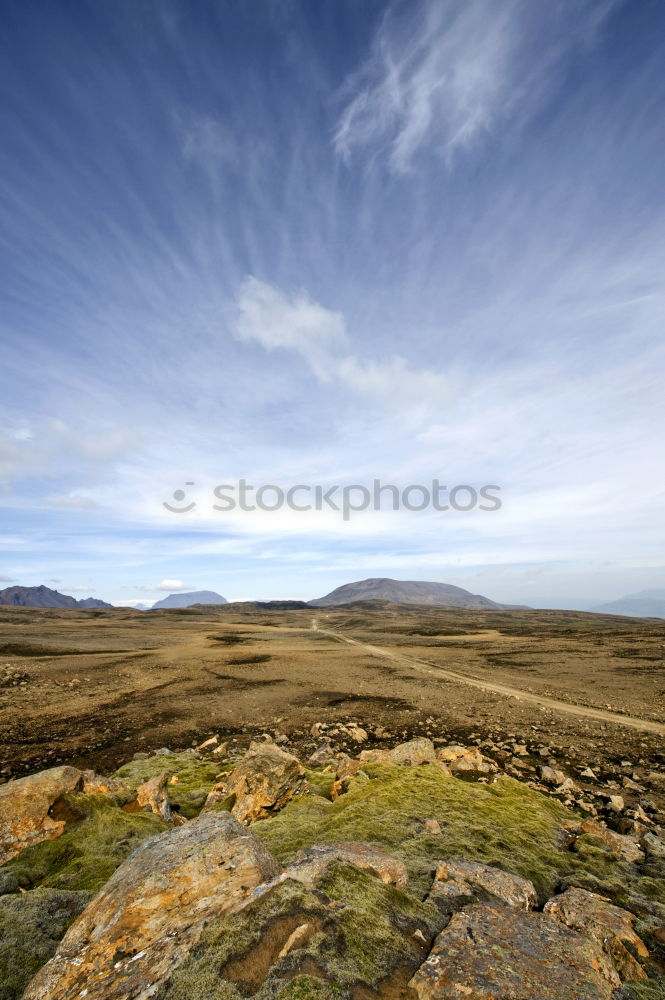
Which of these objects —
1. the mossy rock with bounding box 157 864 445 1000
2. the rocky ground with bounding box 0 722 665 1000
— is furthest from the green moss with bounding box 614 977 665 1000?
the mossy rock with bounding box 157 864 445 1000

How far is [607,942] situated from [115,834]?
7.91 meters

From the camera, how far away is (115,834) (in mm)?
7789

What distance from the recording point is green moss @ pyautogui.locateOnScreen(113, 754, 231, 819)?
11.2 meters

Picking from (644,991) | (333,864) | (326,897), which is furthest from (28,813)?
(644,991)

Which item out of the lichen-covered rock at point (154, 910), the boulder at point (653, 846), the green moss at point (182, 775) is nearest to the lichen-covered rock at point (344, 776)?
the green moss at point (182, 775)

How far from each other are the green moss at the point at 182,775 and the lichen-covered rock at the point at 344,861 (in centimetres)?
627

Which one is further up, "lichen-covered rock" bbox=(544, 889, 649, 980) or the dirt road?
"lichen-covered rock" bbox=(544, 889, 649, 980)

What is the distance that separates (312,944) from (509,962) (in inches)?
75.4

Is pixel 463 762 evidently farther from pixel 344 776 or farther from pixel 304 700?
pixel 304 700

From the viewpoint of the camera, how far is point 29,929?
4.76 meters

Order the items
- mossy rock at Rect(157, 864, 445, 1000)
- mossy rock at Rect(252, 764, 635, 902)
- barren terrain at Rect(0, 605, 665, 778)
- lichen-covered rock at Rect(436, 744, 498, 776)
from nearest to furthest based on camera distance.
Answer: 1. mossy rock at Rect(157, 864, 445, 1000)
2. mossy rock at Rect(252, 764, 635, 902)
3. lichen-covered rock at Rect(436, 744, 498, 776)
4. barren terrain at Rect(0, 605, 665, 778)

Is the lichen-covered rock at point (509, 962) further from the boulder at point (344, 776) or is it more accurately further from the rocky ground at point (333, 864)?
the boulder at point (344, 776)

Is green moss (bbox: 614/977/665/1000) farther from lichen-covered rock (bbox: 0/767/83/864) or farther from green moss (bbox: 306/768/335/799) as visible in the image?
lichen-covered rock (bbox: 0/767/83/864)

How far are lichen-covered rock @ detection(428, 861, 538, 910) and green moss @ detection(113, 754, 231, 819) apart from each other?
730 cm
